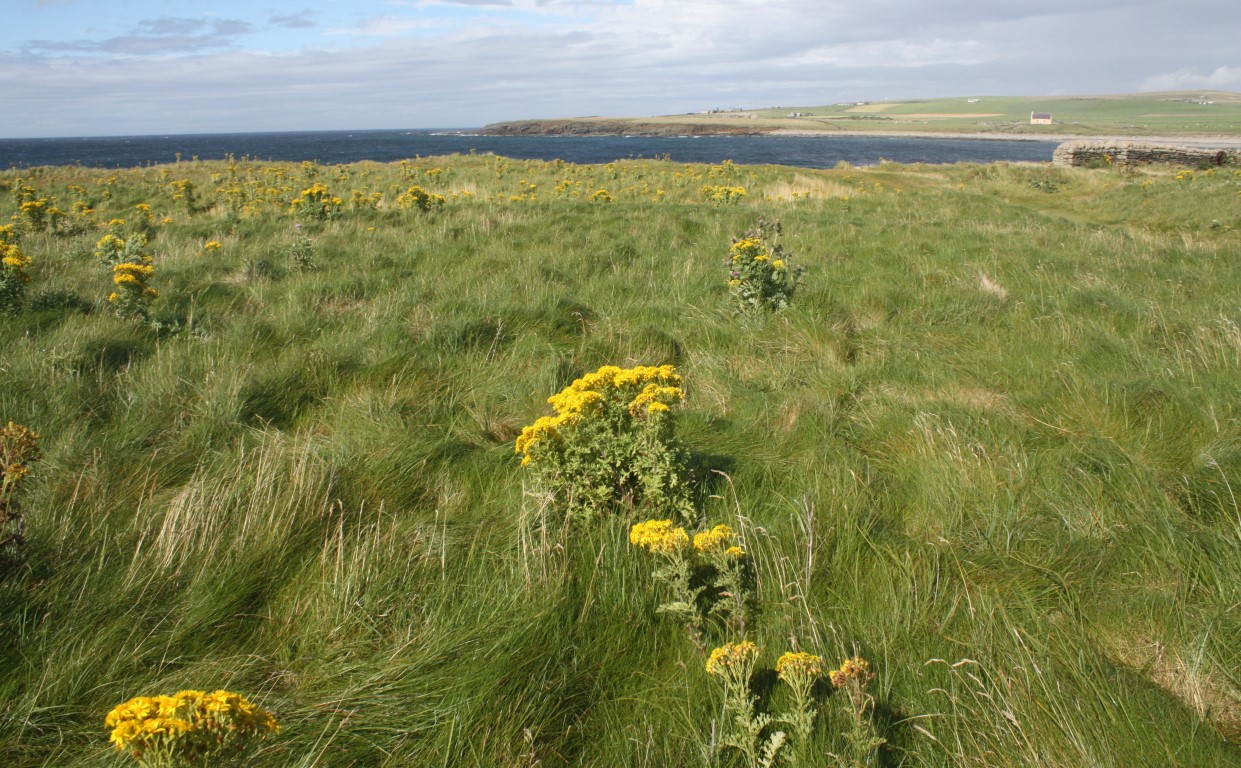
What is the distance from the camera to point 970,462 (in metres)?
3.09

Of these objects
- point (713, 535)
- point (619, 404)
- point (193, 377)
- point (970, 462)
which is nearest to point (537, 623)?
point (713, 535)

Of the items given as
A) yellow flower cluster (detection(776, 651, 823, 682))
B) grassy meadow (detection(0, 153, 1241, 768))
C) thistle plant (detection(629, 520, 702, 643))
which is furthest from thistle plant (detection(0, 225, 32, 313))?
yellow flower cluster (detection(776, 651, 823, 682))

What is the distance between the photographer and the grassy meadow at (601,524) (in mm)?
1826

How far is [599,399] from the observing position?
2.82m

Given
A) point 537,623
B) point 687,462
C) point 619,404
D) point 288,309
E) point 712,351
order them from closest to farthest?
point 537,623 → point 619,404 → point 687,462 → point 712,351 → point 288,309

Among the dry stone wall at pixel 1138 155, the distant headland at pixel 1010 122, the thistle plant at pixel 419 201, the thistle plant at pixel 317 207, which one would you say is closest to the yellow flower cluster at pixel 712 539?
the thistle plant at pixel 317 207

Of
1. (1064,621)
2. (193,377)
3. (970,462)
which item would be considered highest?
(193,377)

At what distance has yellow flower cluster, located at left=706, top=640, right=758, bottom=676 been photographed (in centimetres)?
174

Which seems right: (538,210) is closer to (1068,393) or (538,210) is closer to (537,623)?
(1068,393)

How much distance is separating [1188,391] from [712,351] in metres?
2.79

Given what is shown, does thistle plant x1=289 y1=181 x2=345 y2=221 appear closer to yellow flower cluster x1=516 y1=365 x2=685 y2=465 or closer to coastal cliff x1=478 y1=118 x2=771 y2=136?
yellow flower cluster x1=516 y1=365 x2=685 y2=465

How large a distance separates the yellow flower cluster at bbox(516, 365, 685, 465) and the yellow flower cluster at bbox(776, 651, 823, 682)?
3.75 ft

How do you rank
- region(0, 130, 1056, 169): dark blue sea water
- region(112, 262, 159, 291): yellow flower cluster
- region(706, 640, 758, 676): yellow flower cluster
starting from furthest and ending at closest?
region(0, 130, 1056, 169): dark blue sea water, region(112, 262, 159, 291): yellow flower cluster, region(706, 640, 758, 676): yellow flower cluster

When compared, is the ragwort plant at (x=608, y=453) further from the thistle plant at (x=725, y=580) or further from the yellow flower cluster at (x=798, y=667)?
the yellow flower cluster at (x=798, y=667)
